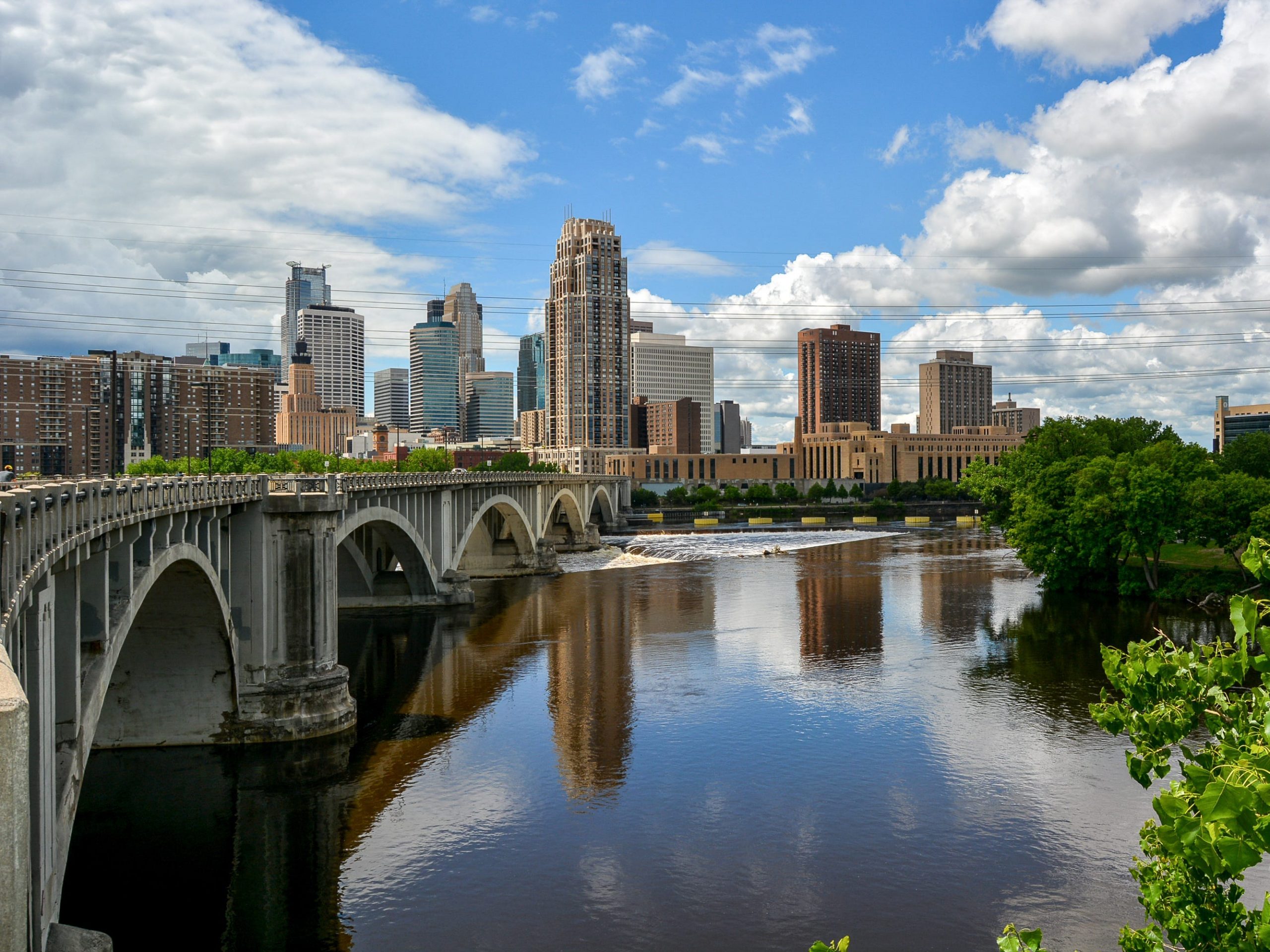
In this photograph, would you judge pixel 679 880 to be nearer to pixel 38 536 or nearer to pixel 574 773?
pixel 574 773

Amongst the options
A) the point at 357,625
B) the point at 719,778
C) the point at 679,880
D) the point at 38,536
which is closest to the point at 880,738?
the point at 719,778

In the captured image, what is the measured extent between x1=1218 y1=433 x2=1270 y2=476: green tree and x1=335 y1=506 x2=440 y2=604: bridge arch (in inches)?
3366

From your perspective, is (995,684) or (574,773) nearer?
(574,773)

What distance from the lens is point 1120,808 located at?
3091 cm

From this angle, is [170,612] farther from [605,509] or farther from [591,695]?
[605,509]

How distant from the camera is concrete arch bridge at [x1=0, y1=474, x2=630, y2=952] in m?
15.6

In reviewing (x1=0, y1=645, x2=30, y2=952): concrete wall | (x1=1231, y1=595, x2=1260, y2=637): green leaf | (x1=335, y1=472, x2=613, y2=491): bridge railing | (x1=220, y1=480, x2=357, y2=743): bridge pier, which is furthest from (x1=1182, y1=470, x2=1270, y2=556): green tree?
(x1=0, y1=645, x2=30, y2=952): concrete wall

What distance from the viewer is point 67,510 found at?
20094mm

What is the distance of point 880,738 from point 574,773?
11965 millimetres

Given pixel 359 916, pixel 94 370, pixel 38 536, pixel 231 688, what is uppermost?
pixel 94 370

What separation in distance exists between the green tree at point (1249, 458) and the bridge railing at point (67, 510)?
108 metres

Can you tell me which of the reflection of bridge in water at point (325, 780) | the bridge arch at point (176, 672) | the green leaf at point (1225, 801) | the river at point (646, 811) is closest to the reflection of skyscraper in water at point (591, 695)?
the reflection of bridge in water at point (325, 780)

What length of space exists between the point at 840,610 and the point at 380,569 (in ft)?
113

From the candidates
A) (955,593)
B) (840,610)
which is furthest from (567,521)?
(840,610)
